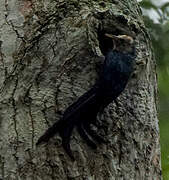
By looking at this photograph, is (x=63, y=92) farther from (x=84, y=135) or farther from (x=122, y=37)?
(x=122, y=37)

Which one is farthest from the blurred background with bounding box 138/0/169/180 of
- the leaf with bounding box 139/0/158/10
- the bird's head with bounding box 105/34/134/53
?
the bird's head with bounding box 105/34/134/53

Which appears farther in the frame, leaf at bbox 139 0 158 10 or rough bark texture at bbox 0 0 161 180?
leaf at bbox 139 0 158 10

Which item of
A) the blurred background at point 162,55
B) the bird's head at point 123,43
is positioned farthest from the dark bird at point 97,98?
the blurred background at point 162,55

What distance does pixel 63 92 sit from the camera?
221 centimetres

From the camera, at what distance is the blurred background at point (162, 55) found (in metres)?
3.06

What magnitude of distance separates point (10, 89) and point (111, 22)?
50cm

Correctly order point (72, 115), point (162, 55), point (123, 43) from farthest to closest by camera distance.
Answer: point (162, 55) → point (123, 43) → point (72, 115)

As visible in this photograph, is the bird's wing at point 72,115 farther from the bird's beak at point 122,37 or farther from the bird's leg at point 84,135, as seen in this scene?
the bird's beak at point 122,37

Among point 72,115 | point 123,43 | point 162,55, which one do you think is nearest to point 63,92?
point 72,115

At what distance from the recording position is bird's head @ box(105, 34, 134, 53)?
7.45ft

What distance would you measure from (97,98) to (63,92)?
0.14m

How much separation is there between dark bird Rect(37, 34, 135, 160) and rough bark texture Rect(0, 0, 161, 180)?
0.03 metres

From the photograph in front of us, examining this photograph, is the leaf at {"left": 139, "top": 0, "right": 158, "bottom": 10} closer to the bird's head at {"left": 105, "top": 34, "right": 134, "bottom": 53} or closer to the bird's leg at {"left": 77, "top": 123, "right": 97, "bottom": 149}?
the bird's head at {"left": 105, "top": 34, "right": 134, "bottom": 53}

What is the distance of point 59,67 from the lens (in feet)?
7.33
